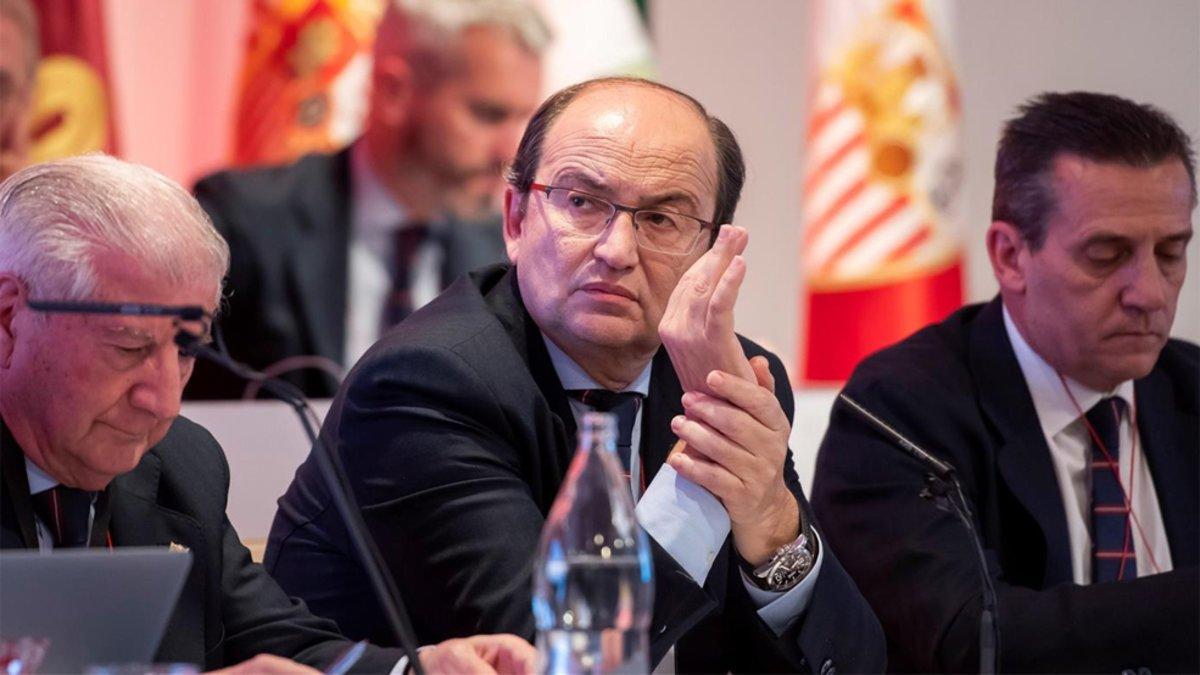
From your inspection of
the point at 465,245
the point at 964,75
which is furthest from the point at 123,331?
the point at 964,75

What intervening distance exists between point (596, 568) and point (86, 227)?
0.76m

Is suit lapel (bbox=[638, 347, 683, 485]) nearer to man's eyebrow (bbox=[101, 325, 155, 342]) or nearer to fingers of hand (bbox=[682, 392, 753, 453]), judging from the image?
fingers of hand (bbox=[682, 392, 753, 453])

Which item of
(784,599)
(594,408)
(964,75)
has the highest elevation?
(964,75)

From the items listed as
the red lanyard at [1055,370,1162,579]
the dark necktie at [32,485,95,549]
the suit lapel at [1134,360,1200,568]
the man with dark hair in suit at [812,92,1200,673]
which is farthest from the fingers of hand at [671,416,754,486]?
the suit lapel at [1134,360,1200,568]

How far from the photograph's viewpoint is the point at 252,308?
14.8 ft

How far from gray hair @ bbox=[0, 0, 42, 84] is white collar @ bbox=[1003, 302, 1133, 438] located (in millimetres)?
2819

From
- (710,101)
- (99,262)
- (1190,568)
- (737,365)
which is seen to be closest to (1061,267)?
(1190,568)

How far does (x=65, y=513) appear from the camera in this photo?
79.7 inches

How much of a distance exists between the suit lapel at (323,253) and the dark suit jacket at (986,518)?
77.8 inches

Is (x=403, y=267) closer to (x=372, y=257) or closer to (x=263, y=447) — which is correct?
(x=372, y=257)

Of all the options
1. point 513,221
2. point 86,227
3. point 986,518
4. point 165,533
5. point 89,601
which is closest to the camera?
point 89,601

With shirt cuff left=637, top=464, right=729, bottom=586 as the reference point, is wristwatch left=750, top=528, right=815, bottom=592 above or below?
below

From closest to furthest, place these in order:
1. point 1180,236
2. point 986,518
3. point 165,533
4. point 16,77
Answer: point 165,533, point 986,518, point 1180,236, point 16,77

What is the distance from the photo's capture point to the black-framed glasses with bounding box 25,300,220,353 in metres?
1.78
